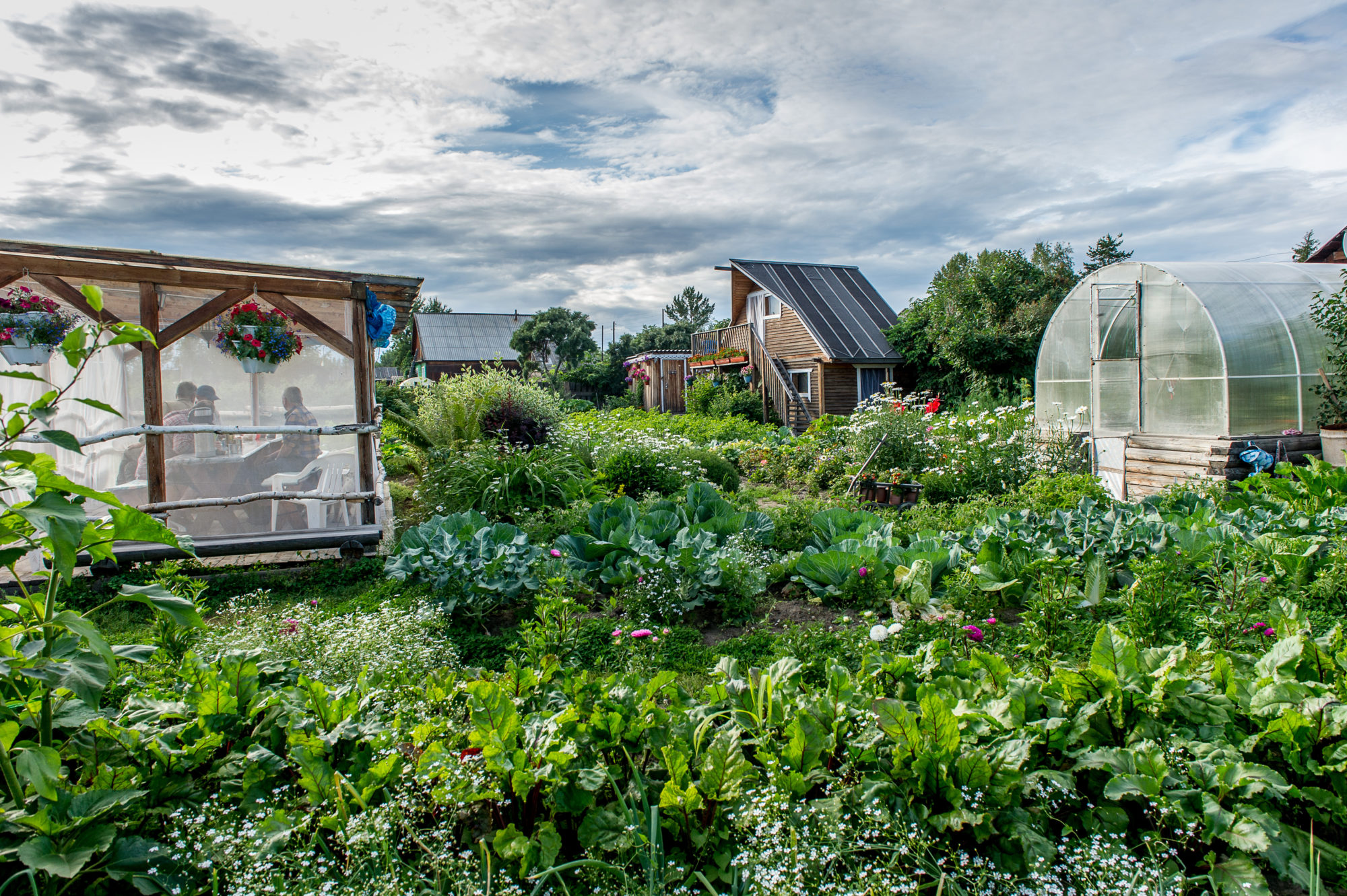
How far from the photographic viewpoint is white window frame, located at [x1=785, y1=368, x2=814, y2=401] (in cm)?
2208

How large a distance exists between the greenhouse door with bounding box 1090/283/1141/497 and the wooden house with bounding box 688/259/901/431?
975 centimetres

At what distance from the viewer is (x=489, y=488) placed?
7.24m

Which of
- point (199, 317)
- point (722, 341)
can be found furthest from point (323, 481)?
point (722, 341)

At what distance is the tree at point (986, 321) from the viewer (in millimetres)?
18094

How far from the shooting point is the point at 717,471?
999 centimetres

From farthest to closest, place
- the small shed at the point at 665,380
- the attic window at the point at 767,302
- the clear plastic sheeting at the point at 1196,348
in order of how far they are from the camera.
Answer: the small shed at the point at 665,380
the attic window at the point at 767,302
the clear plastic sheeting at the point at 1196,348

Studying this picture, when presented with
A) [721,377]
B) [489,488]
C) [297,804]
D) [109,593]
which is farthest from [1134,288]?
[721,377]

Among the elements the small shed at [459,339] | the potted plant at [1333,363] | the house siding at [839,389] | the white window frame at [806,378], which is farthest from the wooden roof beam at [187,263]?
the small shed at [459,339]

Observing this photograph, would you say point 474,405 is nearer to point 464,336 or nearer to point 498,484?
point 498,484

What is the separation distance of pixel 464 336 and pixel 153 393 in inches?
1451

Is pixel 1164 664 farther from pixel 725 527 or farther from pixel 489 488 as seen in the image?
pixel 489 488

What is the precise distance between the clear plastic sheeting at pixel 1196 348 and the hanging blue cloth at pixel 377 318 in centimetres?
866

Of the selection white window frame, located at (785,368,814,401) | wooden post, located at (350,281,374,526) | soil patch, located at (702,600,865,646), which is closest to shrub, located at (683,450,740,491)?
wooden post, located at (350,281,374,526)

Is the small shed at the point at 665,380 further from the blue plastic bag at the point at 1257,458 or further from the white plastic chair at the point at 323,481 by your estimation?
the white plastic chair at the point at 323,481
